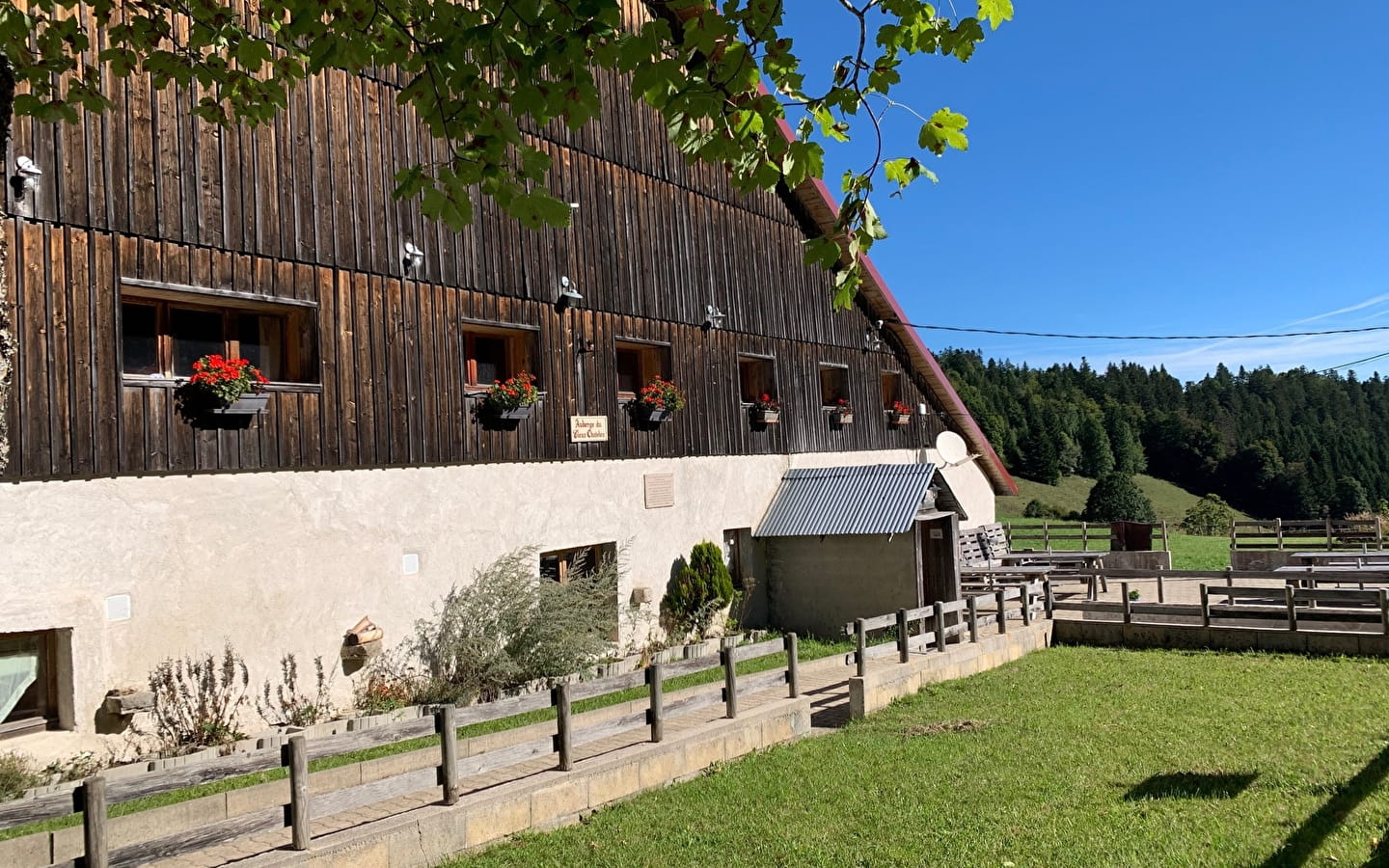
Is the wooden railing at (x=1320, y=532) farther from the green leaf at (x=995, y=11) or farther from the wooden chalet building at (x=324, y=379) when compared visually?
the green leaf at (x=995, y=11)

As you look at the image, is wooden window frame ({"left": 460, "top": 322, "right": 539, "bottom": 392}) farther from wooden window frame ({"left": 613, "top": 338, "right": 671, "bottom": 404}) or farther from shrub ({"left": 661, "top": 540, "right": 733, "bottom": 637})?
shrub ({"left": 661, "top": 540, "right": 733, "bottom": 637})

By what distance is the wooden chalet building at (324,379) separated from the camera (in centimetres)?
874

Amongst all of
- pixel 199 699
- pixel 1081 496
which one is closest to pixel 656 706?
pixel 199 699

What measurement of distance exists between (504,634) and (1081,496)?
7903 cm

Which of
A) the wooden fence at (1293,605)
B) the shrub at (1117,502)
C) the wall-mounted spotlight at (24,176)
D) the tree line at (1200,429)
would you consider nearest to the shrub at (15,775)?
the wall-mounted spotlight at (24,176)

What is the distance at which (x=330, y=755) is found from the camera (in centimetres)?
650

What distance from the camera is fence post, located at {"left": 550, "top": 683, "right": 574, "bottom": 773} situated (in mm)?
7641

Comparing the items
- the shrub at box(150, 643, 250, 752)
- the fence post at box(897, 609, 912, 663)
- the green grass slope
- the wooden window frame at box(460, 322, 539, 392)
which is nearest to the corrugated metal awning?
Answer: the fence post at box(897, 609, 912, 663)

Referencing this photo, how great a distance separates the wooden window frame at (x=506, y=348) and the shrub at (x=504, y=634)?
8.00 feet

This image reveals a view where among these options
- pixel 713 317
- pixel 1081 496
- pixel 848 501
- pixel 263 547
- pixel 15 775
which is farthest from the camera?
pixel 1081 496

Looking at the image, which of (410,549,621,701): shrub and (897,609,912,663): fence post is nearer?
(410,549,621,701): shrub

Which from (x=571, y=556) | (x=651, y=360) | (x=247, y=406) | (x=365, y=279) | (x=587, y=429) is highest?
(x=365, y=279)

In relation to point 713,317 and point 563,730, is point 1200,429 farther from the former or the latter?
point 563,730

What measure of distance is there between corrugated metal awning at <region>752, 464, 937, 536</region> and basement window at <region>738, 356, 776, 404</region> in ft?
5.10
